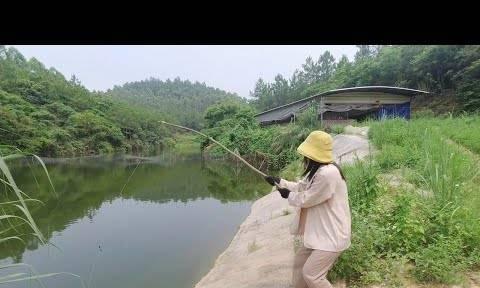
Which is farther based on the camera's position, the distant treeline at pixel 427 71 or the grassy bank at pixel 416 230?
the distant treeline at pixel 427 71

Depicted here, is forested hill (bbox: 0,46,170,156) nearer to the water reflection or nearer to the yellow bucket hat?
the water reflection

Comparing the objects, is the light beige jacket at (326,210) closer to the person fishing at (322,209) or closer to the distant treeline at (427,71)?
the person fishing at (322,209)

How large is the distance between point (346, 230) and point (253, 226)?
5.30 m

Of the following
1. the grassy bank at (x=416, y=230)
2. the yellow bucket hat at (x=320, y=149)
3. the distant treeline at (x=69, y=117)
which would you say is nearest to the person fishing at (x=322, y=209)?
the yellow bucket hat at (x=320, y=149)

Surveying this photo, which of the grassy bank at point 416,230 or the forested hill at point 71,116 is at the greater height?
the forested hill at point 71,116

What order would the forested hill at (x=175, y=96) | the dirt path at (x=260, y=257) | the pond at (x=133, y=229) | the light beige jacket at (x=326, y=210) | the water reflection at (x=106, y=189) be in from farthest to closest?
the forested hill at (x=175, y=96), the water reflection at (x=106, y=189), the pond at (x=133, y=229), the dirt path at (x=260, y=257), the light beige jacket at (x=326, y=210)

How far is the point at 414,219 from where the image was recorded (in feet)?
12.8

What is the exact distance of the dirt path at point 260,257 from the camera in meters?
4.38

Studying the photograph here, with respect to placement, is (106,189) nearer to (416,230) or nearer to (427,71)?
(416,230)

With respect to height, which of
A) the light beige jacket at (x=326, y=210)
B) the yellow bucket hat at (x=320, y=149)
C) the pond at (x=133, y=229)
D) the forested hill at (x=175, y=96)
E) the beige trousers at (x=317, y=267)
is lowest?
the pond at (x=133, y=229)

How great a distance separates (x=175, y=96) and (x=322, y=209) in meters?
105

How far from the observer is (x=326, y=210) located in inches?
104
